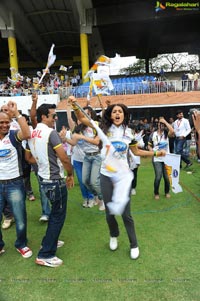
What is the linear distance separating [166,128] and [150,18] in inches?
745

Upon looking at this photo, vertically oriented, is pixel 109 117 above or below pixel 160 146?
above

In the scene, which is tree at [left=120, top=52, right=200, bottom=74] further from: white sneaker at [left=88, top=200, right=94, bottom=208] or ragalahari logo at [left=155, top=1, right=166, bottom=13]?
white sneaker at [left=88, top=200, right=94, bottom=208]

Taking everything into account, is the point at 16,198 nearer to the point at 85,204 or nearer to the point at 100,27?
the point at 85,204

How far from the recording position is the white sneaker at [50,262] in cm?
303

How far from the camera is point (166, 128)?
533 centimetres

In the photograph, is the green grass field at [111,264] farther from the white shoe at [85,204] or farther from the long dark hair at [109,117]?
the long dark hair at [109,117]

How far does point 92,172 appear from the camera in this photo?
14.5 ft

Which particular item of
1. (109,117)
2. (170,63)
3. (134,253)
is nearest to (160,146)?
(109,117)

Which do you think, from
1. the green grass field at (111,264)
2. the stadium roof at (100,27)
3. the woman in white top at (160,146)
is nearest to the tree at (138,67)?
the stadium roof at (100,27)

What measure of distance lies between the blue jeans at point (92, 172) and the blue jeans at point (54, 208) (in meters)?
1.46

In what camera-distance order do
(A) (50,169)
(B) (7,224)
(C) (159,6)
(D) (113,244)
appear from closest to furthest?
(A) (50,169), (D) (113,244), (B) (7,224), (C) (159,6)

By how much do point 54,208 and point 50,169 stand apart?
0.43 metres

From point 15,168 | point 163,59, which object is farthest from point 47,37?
point 15,168

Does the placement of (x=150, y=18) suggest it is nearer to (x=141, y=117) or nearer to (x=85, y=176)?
(x=141, y=117)
